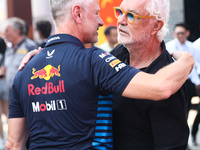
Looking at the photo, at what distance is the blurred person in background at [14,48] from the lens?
5.31 m

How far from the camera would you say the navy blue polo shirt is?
163cm

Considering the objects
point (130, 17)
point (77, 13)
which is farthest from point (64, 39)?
point (130, 17)

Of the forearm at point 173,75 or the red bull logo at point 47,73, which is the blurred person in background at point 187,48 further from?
the red bull logo at point 47,73

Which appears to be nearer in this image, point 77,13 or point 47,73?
point 47,73

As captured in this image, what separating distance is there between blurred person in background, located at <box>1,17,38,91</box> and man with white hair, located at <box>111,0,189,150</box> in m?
3.50

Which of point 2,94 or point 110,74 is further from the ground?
point 110,74

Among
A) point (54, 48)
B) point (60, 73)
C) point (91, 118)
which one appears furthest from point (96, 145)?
point (54, 48)

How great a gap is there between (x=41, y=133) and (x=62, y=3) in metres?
0.76

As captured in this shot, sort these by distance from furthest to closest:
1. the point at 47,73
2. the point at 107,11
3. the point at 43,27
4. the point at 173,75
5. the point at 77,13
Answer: the point at 107,11, the point at 43,27, the point at 77,13, the point at 47,73, the point at 173,75

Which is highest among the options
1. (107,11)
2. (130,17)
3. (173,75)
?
(107,11)

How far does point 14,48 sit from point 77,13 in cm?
396

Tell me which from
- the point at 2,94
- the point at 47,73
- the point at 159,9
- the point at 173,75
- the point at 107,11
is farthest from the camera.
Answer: the point at 107,11

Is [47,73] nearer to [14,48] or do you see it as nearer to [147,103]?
[147,103]

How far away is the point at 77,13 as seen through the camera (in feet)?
5.91
